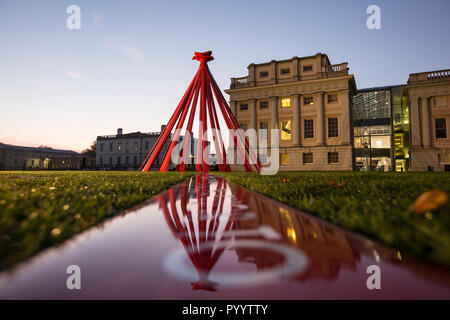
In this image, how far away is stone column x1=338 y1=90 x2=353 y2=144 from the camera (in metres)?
23.7

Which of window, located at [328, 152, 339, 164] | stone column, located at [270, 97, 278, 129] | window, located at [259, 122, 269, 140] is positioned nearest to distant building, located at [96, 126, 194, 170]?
window, located at [259, 122, 269, 140]

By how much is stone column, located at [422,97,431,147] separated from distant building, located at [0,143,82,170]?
69.5m

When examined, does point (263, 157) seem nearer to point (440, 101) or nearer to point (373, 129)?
point (440, 101)

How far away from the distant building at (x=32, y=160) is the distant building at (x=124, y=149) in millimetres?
7857

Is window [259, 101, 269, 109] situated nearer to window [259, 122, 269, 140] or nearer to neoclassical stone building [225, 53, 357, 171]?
neoclassical stone building [225, 53, 357, 171]

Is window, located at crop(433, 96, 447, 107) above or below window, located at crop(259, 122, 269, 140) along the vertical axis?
above

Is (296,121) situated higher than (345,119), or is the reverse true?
(296,121)

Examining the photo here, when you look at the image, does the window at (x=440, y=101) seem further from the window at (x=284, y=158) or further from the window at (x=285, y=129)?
the window at (x=284, y=158)

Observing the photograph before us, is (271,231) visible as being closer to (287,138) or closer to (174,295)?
(174,295)

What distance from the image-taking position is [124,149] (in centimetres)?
5531

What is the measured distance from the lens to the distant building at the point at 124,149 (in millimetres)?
52125

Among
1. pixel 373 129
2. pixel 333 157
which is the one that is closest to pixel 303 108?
pixel 333 157

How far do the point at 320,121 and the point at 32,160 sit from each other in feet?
278
